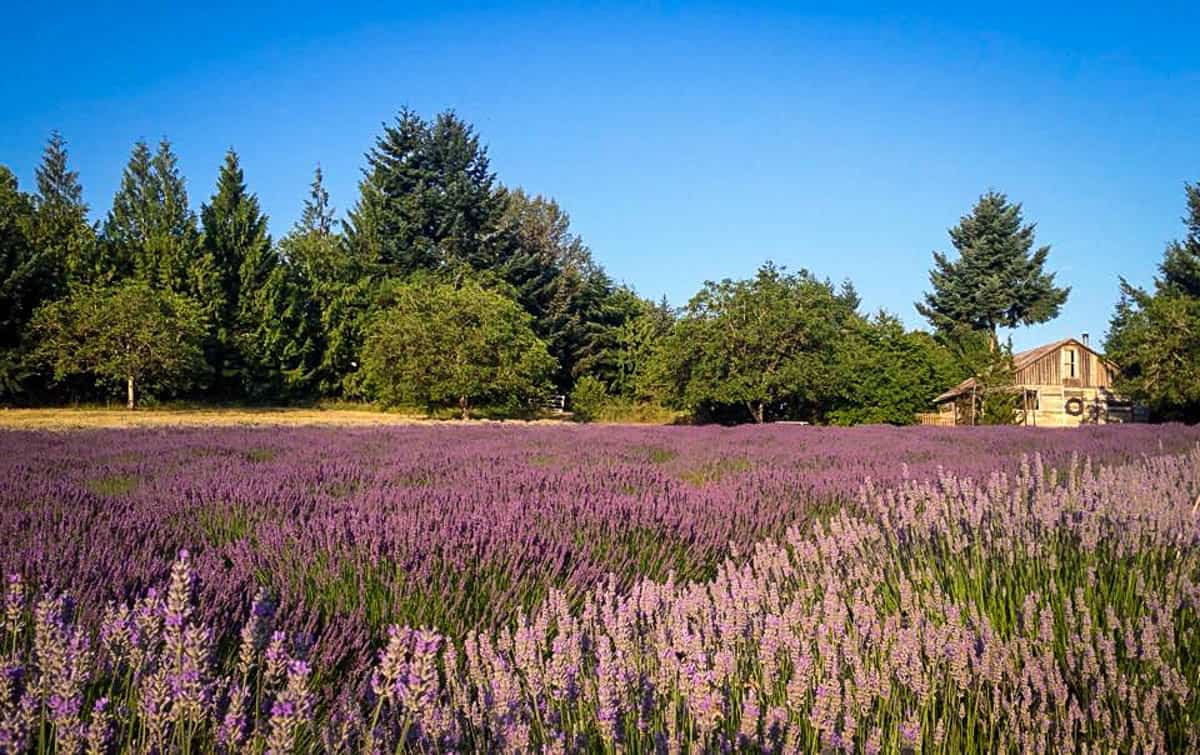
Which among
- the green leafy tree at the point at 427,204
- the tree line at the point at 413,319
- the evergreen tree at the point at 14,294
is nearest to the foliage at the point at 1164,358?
the tree line at the point at 413,319

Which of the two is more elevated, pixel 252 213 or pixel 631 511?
pixel 252 213

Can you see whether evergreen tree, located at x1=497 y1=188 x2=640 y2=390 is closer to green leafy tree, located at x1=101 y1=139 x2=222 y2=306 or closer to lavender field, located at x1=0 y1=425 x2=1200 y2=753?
green leafy tree, located at x1=101 y1=139 x2=222 y2=306

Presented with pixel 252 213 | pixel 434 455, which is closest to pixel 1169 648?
pixel 434 455

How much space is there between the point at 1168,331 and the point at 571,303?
25780 mm

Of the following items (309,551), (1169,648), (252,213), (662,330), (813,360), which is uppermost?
(252,213)

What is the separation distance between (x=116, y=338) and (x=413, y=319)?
31.1 ft

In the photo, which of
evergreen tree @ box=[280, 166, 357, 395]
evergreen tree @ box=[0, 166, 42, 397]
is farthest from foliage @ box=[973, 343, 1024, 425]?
evergreen tree @ box=[0, 166, 42, 397]

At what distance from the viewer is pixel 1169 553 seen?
2984mm

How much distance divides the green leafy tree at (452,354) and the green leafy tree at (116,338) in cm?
663

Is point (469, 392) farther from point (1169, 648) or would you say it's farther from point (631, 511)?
point (1169, 648)

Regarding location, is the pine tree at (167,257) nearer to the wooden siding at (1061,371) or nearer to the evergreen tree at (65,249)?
the evergreen tree at (65,249)

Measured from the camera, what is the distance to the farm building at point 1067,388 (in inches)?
1451

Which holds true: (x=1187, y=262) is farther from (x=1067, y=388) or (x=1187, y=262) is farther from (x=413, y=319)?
(x=413, y=319)

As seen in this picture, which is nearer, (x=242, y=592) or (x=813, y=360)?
(x=242, y=592)
